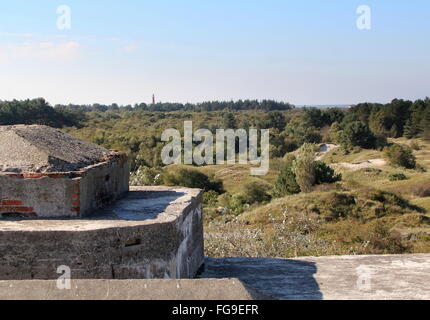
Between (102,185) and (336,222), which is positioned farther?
(336,222)

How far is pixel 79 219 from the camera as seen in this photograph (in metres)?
4.14

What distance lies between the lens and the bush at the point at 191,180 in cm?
2686

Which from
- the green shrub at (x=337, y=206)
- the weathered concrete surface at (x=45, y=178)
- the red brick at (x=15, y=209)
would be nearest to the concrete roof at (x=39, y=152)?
the weathered concrete surface at (x=45, y=178)

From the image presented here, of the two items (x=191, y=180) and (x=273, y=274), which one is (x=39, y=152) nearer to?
(x=273, y=274)

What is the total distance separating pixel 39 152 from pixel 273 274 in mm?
2695

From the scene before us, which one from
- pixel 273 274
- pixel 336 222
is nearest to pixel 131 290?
pixel 273 274

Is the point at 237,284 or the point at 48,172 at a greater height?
the point at 48,172

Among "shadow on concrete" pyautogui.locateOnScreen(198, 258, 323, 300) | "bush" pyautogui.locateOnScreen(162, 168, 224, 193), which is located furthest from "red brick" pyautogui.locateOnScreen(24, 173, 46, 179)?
"bush" pyautogui.locateOnScreen(162, 168, 224, 193)

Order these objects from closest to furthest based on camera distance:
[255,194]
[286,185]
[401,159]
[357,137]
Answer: [286,185] < [255,194] < [401,159] < [357,137]

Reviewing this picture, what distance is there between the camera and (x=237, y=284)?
8.86 ft
